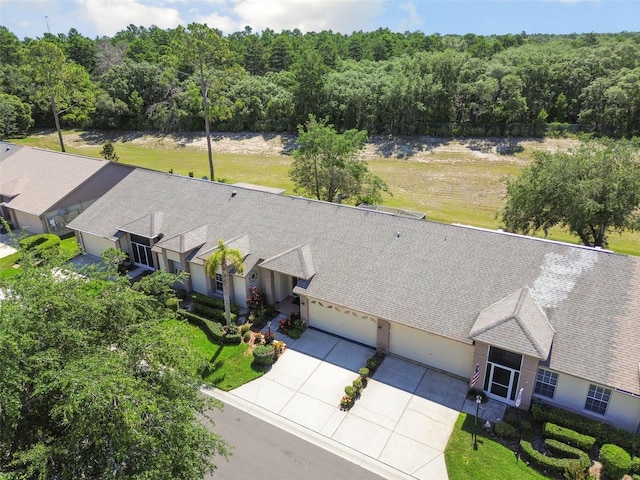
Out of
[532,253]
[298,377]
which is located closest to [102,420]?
[298,377]

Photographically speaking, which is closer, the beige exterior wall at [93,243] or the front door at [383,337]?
the front door at [383,337]

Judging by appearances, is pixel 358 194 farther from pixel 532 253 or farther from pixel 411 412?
pixel 411 412

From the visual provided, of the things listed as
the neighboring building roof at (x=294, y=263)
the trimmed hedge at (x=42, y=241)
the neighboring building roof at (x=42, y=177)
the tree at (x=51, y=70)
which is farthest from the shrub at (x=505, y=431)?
the tree at (x=51, y=70)

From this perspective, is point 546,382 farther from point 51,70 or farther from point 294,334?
point 51,70


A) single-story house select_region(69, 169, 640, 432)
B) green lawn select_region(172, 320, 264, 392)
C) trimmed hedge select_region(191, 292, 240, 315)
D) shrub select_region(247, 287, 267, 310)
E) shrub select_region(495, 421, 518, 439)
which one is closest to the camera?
shrub select_region(495, 421, 518, 439)

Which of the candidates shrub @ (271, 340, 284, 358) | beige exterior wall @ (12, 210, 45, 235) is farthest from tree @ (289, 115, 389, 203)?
beige exterior wall @ (12, 210, 45, 235)

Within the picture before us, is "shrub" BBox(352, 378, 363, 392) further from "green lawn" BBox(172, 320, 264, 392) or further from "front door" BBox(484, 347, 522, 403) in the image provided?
"front door" BBox(484, 347, 522, 403)

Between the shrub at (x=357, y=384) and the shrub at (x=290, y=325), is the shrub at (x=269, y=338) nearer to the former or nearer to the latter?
the shrub at (x=290, y=325)

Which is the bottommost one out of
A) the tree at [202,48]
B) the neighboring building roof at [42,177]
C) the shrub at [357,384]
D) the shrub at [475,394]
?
the shrub at [475,394]
